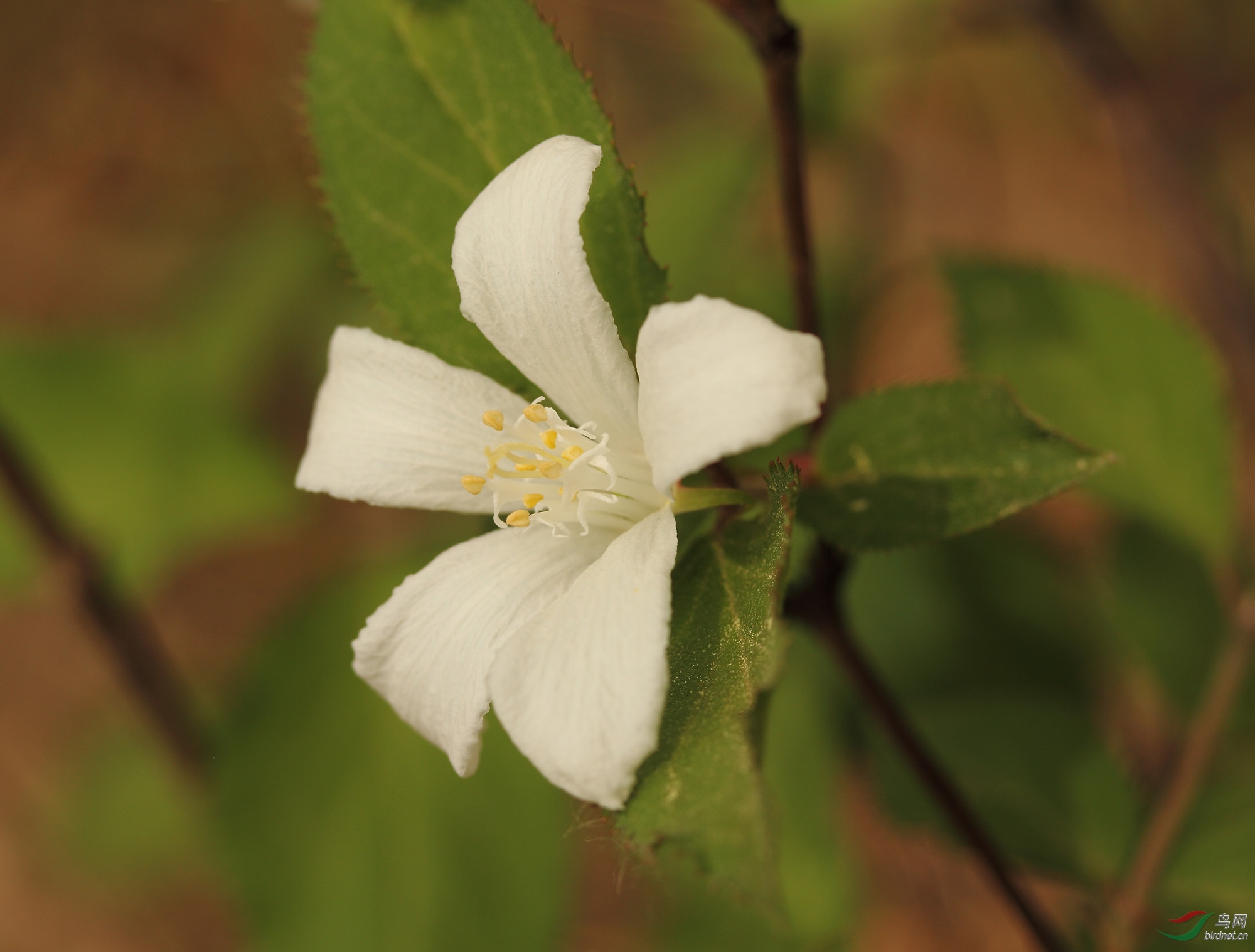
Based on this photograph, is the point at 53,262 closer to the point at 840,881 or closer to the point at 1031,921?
the point at 840,881

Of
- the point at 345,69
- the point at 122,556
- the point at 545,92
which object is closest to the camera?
the point at 545,92

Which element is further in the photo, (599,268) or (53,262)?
(53,262)

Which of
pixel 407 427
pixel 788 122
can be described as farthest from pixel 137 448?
pixel 788 122

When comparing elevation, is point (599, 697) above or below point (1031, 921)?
above

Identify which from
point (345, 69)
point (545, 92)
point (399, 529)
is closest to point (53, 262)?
point (399, 529)

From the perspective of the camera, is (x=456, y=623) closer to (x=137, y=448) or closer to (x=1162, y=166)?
(x=1162, y=166)

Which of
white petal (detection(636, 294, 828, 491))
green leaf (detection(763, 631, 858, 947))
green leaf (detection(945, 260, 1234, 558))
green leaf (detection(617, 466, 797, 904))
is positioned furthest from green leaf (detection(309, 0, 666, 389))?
green leaf (detection(763, 631, 858, 947))

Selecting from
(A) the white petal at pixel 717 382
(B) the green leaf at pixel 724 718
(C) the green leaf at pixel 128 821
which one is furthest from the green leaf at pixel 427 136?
(C) the green leaf at pixel 128 821

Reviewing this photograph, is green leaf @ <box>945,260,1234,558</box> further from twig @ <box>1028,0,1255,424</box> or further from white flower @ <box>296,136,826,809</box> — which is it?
white flower @ <box>296,136,826,809</box>
